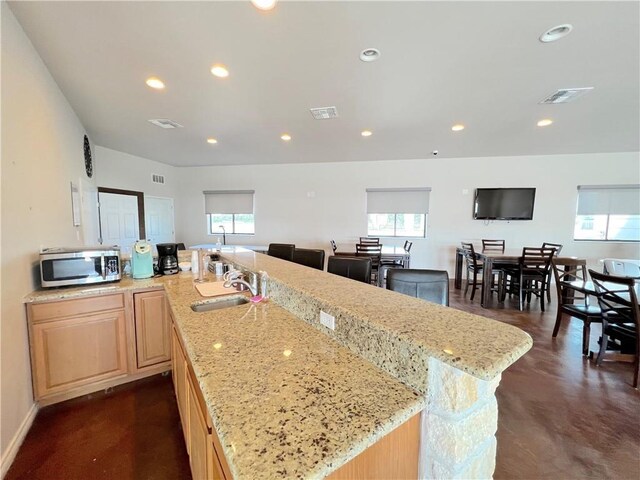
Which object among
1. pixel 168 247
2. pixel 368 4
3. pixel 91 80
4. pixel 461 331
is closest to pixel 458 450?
pixel 461 331

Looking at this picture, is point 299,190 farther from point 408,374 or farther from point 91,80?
point 408,374

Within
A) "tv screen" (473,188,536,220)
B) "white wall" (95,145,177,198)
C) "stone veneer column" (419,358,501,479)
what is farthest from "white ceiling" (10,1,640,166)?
"stone veneer column" (419,358,501,479)

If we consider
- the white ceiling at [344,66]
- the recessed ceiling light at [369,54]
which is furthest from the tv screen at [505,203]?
the recessed ceiling light at [369,54]

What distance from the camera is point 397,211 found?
19.5 feet

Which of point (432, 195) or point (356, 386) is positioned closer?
point (356, 386)

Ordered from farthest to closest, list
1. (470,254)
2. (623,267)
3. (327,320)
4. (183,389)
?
(470,254) < (623,267) < (183,389) < (327,320)

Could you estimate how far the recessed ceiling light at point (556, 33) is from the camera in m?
1.84

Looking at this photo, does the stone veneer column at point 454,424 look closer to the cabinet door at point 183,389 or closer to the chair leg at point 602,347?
the cabinet door at point 183,389

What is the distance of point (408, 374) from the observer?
81 centimetres

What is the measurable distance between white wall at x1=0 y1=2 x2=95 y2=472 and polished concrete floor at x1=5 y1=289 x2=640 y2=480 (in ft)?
0.79

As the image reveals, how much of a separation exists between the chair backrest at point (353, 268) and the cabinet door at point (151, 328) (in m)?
1.46

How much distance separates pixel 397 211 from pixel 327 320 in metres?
5.19

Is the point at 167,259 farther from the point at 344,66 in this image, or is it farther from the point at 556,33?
the point at 556,33

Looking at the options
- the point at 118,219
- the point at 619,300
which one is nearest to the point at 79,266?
the point at 118,219
